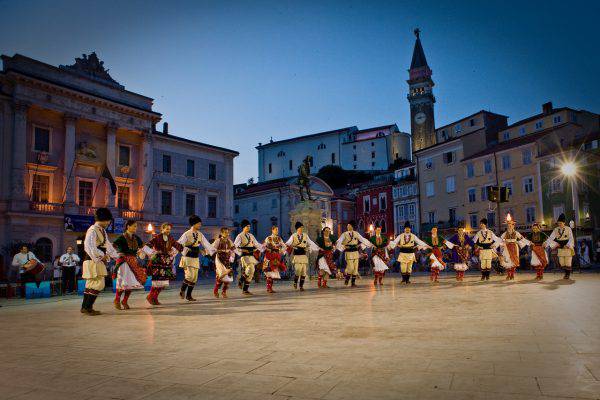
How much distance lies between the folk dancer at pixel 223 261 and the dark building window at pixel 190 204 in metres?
31.2

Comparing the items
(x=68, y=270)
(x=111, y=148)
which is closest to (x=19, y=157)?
(x=111, y=148)

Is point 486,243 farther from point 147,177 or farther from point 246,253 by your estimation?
point 147,177

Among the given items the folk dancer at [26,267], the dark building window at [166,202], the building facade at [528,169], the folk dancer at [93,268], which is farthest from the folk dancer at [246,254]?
the building facade at [528,169]

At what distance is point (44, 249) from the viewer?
3272cm

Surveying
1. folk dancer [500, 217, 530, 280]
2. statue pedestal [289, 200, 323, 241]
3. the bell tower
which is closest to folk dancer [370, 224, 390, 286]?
folk dancer [500, 217, 530, 280]

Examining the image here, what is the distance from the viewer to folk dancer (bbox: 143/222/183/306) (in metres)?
11.4

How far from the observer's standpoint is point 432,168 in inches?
2183

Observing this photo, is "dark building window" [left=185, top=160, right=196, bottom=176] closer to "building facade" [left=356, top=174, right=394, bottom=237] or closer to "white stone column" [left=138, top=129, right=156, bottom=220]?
"white stone column" [left=138, top=129, right=156, bottom=220]

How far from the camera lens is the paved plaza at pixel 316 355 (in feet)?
12.3

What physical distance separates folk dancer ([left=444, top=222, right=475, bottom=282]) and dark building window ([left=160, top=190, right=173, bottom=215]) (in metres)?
29.9

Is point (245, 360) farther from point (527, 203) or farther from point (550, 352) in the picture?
point (527, 203)

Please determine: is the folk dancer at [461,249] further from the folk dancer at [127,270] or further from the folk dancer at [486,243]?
the folk dancer at [127,270]

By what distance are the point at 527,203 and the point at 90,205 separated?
3984 cm

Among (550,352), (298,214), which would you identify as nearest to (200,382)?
(550,352)
